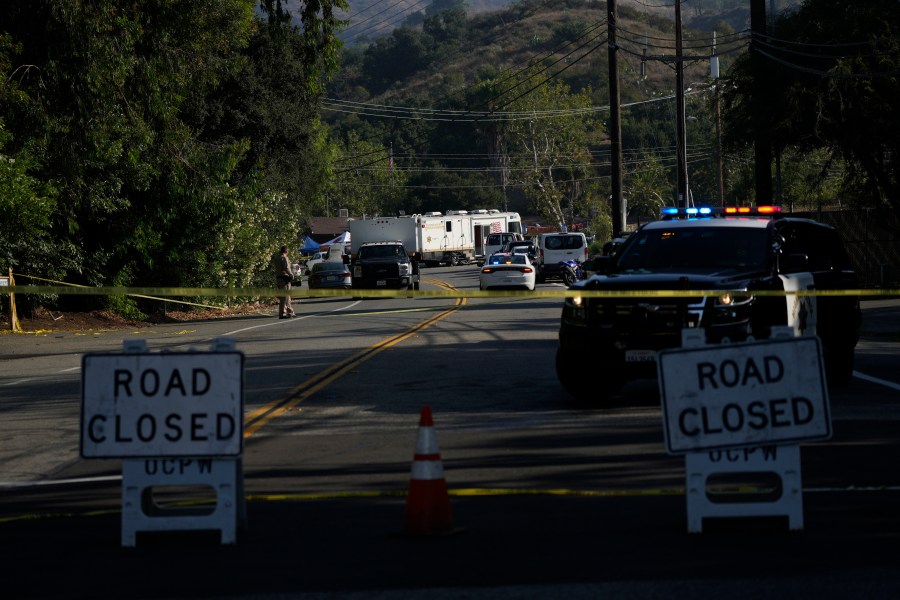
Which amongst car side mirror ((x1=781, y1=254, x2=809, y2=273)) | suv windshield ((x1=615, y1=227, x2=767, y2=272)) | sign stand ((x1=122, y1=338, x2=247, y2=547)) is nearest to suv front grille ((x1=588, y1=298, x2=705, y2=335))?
suv windshield ((x1=615, y1=227, x2=767, y2=272))

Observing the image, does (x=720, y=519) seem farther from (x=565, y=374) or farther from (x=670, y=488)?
(x=565, y=374)

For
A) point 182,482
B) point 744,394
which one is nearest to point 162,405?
point 182,482

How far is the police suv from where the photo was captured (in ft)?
43.4

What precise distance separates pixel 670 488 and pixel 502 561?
2438mm

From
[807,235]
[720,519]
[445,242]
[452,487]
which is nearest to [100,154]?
[807,235]

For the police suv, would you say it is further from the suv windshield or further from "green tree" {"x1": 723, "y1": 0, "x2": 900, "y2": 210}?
"green tree" {"x1": 723, "y1": 0, "x2": 900, "y2": 210}

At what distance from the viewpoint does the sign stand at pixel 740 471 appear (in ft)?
25.1

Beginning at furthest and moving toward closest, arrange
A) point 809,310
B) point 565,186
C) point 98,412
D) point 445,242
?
point 565,186, point 445,242, point 809,310, point 98,412

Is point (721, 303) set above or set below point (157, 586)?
above

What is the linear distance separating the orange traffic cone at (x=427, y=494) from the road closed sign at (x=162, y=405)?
3.46 feet

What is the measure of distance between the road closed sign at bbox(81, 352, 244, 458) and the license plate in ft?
20.5

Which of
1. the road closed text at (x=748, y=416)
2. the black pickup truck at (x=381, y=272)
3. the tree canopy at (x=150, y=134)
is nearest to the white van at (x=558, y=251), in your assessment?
the black pickup truck at (x=381, y=272)

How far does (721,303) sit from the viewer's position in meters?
13.2

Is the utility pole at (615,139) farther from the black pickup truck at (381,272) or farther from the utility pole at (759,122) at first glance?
the utility pole at (759,122)
